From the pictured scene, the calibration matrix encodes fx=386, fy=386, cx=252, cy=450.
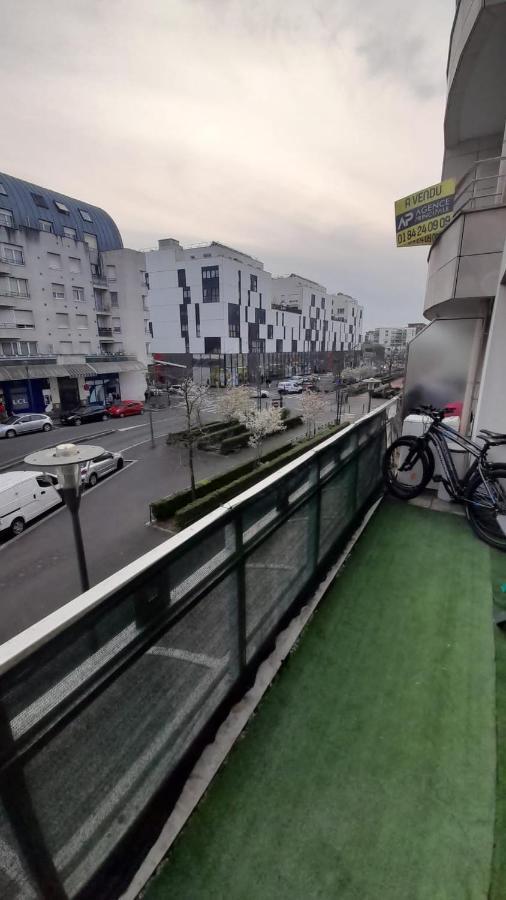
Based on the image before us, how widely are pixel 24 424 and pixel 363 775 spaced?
2976cm

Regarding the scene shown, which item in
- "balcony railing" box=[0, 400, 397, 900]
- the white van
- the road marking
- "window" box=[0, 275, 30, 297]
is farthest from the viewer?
"window" box=[0, 275, 30, 297]

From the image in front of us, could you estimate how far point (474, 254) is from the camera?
7410 mm

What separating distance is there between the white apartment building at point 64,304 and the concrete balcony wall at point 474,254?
29577 millimetres

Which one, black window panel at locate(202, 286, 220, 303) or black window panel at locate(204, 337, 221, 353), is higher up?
black window panel at locate(202, 286, 220, 303)

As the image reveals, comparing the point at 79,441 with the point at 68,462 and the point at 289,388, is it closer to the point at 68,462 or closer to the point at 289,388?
the point at 68,462

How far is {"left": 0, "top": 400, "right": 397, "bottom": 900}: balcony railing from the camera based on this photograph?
154 centimetres

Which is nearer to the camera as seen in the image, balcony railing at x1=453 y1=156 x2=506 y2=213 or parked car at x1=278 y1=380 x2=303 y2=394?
balcony railing at x1=453 y1=156 x2=506 y2=213

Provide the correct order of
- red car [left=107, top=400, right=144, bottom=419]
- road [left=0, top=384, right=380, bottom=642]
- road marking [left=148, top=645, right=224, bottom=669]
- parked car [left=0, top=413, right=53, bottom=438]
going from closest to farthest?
road marking [left=148, top=645, right=224, bottom=669] < road [left=0, top=384, right=380, bottom=642] < parked car [left=0, top=413, right=53, bottom=438] < red car [left=107, top=400, right=144, bottom=419]

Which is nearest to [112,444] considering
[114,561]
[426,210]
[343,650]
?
[114,561]

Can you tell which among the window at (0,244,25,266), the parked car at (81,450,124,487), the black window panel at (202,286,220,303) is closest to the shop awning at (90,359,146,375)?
the window at (0,244,25,266)

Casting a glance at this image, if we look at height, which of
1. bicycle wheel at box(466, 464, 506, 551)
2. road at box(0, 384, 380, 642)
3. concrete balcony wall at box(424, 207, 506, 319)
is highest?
concrete balcony wall at box(424, 207, 506, 319)

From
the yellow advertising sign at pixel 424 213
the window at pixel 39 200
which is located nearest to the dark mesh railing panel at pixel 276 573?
the yellow advertising sign at pixel 424 213

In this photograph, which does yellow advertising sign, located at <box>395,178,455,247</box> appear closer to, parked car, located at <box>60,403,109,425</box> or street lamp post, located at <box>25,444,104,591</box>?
street lamp post, located at <box>25,444,104,591</box>

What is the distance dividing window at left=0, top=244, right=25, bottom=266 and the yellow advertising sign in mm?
28806
